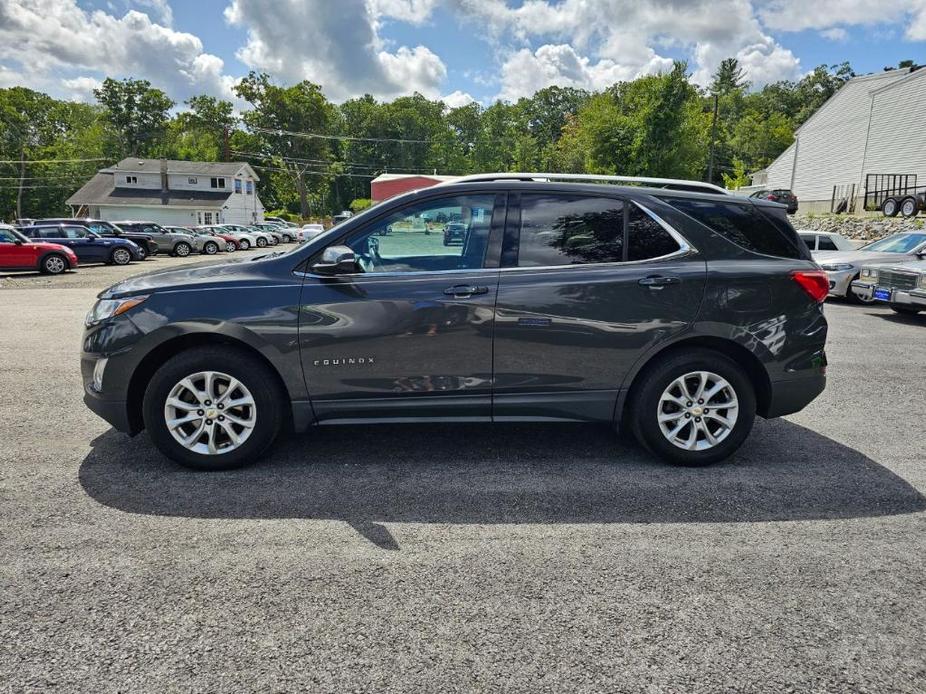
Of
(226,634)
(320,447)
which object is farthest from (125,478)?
(226,634)

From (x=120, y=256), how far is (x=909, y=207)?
102 feet

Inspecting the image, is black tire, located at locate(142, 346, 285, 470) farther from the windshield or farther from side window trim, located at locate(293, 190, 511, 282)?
the windshield

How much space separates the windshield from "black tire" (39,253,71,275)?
22533 millimetres

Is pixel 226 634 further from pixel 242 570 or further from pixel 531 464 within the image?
pixel 531 464

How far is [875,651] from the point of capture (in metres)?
2.35

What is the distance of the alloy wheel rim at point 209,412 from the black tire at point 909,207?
2827 cm

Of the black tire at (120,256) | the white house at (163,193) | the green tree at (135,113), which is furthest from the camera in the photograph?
the green tree at (135,113)

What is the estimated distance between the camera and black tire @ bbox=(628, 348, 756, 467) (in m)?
4.03

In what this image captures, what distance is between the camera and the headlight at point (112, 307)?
387 centimetres

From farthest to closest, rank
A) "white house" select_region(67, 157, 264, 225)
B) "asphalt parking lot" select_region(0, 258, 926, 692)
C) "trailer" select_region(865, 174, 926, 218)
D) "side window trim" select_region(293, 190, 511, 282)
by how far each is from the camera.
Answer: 1. "white house" select_region(67, 157, 264, 225)
2. "trailer" select_region(865, 174, 926, 218)
3. "side window trim" select_region(293, 190, 511, 282)
4. "asphalt parking lot" select_region(0, 258, 926, 692)

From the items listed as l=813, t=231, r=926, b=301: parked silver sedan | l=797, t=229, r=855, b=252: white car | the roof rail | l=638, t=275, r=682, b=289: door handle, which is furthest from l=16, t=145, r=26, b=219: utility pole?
l=638, t=275, r=682, b=289: door handle

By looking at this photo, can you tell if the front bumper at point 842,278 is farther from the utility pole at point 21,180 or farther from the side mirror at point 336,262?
the utility pole at point 21,180

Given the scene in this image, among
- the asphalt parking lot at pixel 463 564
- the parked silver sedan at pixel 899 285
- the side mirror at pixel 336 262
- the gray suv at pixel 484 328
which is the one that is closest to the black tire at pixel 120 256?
the asphalt parking lot at pixel 463 564

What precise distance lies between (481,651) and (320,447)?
2.44m
